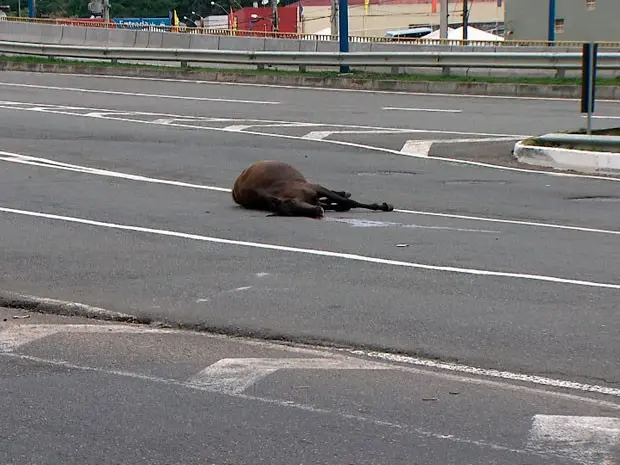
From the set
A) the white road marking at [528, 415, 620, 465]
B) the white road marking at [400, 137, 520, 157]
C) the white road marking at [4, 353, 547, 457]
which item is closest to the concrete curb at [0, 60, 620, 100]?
the white road marking at [400, 137, 520, 157]

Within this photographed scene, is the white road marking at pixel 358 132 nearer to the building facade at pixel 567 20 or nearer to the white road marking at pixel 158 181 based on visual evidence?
the white road marking at pixel 158 181

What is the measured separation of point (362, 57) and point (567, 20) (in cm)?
3243

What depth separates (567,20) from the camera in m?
58.4

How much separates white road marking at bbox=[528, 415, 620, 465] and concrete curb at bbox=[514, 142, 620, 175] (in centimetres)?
1001

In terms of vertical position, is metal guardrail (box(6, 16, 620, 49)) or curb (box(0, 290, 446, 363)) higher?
metal guardrail (box(6, 16, 620, 49))

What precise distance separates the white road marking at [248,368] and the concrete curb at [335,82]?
20227 millimetres

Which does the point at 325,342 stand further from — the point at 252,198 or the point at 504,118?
the point at 504,118

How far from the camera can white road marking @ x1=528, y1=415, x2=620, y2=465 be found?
196 inches

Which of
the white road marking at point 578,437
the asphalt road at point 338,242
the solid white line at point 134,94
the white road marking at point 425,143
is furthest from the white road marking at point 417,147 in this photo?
the white road marking at point 578,437

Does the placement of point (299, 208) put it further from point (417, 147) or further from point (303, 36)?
point (303, 36)

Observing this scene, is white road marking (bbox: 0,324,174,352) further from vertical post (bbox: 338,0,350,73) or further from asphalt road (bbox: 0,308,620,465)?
vertical post (bbox: 338,0,350,73)

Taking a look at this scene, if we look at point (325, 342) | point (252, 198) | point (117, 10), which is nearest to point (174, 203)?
point (252, 198)

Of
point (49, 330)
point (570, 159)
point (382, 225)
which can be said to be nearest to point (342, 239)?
point (382, 225)

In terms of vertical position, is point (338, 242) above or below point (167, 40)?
below
